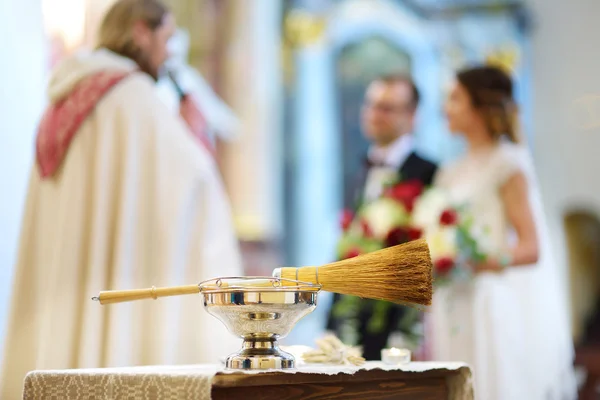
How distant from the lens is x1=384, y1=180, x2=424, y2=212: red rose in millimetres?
3732

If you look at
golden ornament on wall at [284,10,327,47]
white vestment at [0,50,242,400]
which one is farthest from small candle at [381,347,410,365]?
golden ornament on wall at [284,10,327,47]

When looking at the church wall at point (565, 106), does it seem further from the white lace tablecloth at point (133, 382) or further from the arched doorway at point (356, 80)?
the white lace tablecloth at point (133, 382)

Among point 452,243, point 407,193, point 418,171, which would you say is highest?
point 418,171

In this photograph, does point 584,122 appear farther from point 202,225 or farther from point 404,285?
point 404,285

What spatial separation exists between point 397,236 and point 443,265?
8.8 inches

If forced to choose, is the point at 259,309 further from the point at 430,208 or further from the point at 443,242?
the point at 430,208

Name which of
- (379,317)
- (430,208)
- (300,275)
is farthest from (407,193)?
(300,275)

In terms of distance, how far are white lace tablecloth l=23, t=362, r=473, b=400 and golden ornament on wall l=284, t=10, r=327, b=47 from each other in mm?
6780

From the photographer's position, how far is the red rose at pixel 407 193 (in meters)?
3.73

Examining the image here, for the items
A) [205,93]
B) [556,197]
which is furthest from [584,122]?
[205,93]

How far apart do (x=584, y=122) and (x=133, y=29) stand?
592cm

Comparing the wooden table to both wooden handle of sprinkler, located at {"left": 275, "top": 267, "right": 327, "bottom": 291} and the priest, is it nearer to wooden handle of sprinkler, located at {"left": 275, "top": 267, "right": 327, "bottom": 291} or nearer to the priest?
wooden handle of sprinkler, located at {"left": 275, "top": 267, "right": 327, "bottom": 291}

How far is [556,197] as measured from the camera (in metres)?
8.09

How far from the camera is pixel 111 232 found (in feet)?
9.70
